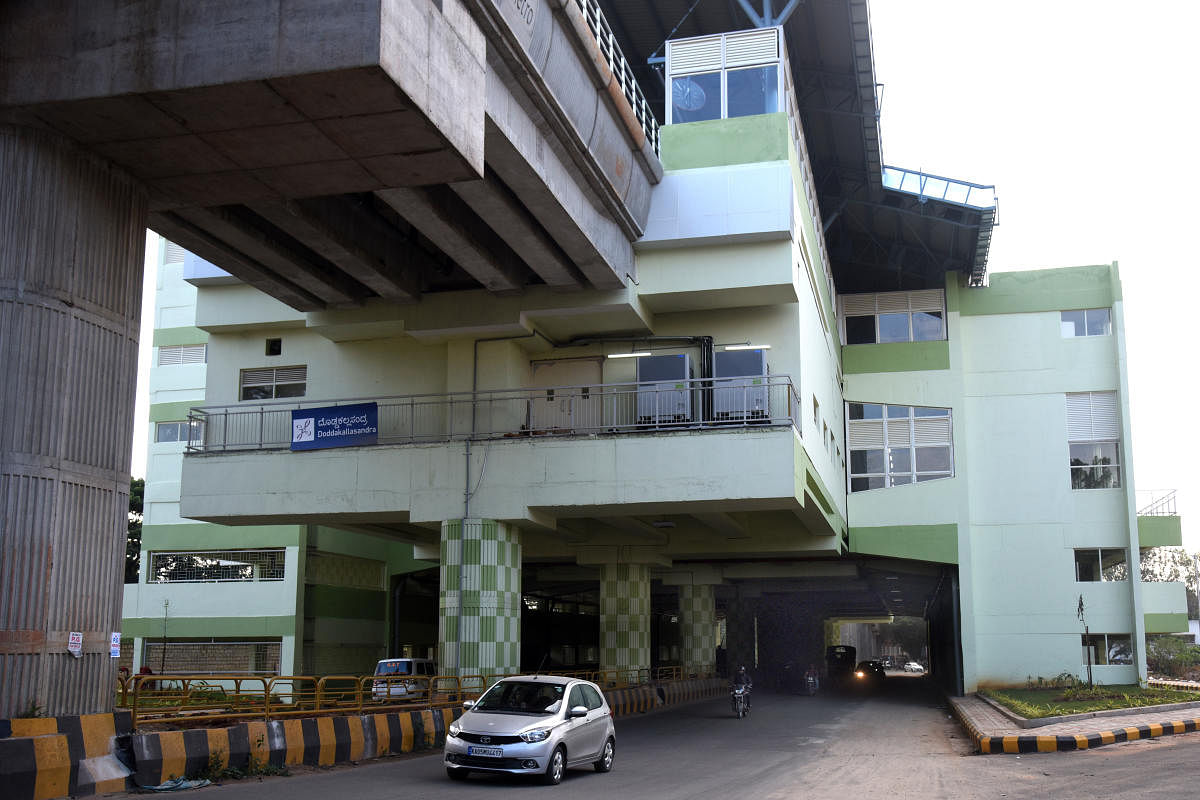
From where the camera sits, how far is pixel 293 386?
28375mm

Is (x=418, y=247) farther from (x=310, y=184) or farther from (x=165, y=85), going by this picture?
(x=165, y=85)

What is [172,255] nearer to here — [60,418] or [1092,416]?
[1092,416]

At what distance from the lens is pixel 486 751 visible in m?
14.4

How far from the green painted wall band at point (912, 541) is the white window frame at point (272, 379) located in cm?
1850

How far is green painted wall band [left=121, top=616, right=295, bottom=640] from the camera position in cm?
4050

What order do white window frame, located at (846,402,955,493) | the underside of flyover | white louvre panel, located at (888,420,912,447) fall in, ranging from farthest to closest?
Result: the underside of flyover < white louvre panel, located at (888,420,912,447) < white window frame, located at (846,402,955,493)

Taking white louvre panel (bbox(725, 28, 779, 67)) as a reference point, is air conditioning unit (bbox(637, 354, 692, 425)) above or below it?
below

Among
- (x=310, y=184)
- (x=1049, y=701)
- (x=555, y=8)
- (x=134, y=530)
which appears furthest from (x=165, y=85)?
(x=134, y=530)

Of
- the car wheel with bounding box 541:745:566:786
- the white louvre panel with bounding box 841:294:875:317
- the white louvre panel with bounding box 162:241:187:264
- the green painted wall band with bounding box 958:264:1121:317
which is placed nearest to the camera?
the car wheel with bounding box 541:745:566:786

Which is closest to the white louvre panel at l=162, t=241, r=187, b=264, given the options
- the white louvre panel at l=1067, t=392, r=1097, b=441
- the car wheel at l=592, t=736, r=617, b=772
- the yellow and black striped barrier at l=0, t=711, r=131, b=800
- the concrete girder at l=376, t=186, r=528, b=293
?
the concrete girder at l=376, t=186, r=528, b=293

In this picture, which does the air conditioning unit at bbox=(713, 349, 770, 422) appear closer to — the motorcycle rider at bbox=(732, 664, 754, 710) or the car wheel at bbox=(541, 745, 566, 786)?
the motorcycle rider at bbox=(732, 664, 754, 710)

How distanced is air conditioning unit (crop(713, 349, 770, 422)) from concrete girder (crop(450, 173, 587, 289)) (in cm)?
374

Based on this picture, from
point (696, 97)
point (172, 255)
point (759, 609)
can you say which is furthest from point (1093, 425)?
point (172, 255)

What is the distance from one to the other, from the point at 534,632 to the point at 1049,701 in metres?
33.3
